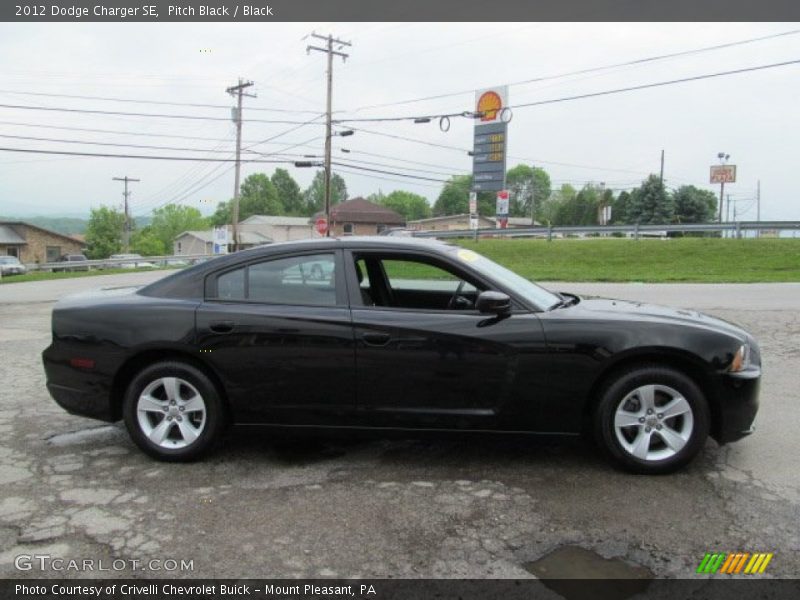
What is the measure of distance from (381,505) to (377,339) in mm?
993

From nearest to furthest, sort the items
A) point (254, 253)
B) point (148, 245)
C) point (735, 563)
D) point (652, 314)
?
point (735, 563) < point (652, 314) < point (254, 253) < point (148, 245)

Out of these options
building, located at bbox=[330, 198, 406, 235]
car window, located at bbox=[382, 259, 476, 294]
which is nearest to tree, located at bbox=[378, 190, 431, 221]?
building, located at bbox=[330, 198, 406, 235]

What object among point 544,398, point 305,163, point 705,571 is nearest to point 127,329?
point 544,398

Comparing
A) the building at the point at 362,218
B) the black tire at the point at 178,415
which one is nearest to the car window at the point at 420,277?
the black tire at the point at 178,415

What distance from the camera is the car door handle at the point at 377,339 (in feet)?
13.1

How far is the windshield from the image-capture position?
4.21 metres

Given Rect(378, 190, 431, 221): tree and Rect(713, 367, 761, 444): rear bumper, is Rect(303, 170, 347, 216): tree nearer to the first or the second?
Rect(378, 190, 431, 221): tree

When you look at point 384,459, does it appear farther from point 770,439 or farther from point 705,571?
point 770,439

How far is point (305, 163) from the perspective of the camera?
38.7 metres

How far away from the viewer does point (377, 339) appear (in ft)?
13.2

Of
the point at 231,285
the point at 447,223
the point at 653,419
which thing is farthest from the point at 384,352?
the point at 447,223

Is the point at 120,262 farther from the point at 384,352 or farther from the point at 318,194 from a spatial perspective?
the point at 318,194

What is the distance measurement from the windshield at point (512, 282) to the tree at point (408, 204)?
4710 inches

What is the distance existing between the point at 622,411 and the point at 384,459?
1550mm
